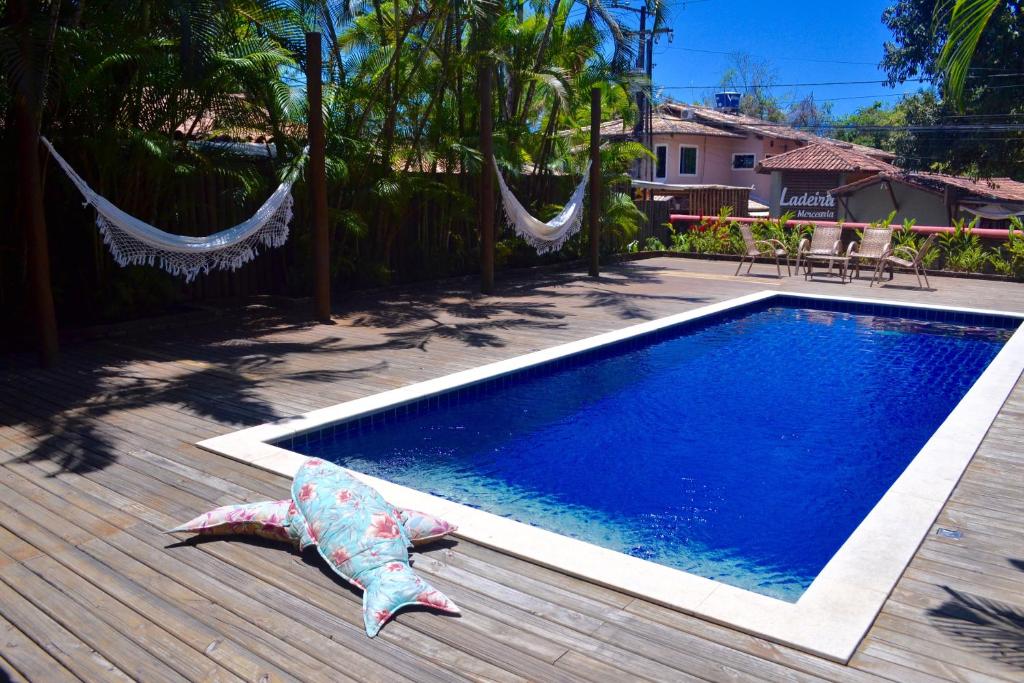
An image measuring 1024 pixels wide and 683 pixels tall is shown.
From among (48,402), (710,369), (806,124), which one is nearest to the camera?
(48,402)

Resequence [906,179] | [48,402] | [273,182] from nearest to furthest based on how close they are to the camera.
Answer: [48,402], [273,182], [906,179]

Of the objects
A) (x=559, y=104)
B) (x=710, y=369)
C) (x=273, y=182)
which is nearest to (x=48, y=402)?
(x=273, y=182)

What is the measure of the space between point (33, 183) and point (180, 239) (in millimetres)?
1120

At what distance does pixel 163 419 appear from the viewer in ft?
15.0

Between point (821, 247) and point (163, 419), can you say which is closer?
point (163, 419)

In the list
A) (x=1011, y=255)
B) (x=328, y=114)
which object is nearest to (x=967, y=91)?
(x=1011, y=255)

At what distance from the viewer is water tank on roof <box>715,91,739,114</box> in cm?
4306

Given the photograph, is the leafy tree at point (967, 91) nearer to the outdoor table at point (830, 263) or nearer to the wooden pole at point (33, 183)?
the outdoor table at point (830, 263)

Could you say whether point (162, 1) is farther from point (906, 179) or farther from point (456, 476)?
point (906, 179)

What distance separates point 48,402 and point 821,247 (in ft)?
33.6

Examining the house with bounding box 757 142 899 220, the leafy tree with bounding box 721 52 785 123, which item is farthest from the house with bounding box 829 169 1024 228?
the leafy tree with bounding box 721 52 785 123

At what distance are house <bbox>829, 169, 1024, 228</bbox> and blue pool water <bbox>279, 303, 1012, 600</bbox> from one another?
19130 mm

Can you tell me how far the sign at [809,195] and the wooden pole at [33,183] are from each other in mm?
26155

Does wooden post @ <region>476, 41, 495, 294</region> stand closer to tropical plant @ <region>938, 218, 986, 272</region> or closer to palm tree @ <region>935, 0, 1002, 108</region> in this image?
palm tree @ <region>935, 0, 1002, 108</region>
